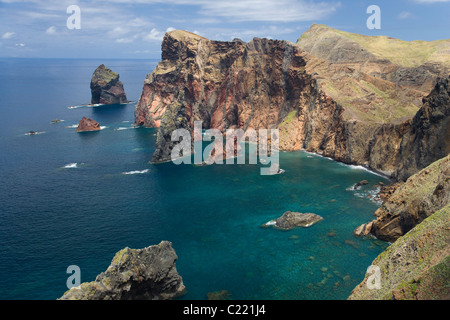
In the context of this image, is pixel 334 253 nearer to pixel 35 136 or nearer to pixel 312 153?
pixel 312 153

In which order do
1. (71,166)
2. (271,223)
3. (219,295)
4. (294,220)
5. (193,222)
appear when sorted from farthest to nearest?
(71,166)
(193,222)
(271,223)
(294,220)
(219,295)

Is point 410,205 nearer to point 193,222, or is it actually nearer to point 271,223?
point 271,223

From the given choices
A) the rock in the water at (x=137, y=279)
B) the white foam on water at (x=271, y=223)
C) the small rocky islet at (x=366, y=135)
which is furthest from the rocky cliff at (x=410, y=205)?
the rock in the water at (x=137, y=279)

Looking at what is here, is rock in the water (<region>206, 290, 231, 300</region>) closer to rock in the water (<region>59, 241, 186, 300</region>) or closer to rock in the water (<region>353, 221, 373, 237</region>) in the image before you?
rock in the water (<region>59, 241, 186, 300</region>)

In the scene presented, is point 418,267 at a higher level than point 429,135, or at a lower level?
lower

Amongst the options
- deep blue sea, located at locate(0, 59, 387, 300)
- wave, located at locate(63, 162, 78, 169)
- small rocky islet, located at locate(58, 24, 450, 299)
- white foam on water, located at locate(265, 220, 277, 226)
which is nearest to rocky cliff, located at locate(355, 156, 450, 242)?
small rocky islet, located at locate(58, 24, 450, 299)

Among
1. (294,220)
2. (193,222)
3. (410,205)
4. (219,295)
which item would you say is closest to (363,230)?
(410,205)
